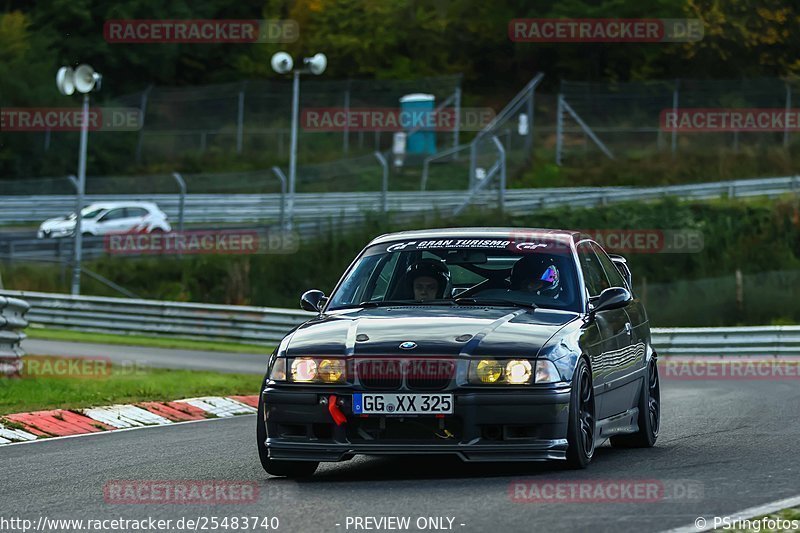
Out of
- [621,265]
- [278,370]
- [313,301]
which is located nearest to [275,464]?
[278,370]

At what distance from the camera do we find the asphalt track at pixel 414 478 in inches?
290

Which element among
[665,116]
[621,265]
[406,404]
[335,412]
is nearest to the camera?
[406,404]

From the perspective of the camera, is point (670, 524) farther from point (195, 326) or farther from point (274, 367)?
point (195, 326)

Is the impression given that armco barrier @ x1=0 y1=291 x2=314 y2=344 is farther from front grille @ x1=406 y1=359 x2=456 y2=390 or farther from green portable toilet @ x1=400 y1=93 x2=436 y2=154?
green portable toilet @ x1=400 y1=93 x2=436 y2=154

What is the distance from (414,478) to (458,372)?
2.46 feet

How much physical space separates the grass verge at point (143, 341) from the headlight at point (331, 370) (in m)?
19.8

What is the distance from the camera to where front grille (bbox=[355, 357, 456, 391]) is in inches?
337

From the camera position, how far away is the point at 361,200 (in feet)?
147

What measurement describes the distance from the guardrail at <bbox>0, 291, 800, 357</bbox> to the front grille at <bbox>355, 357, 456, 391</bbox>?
18030 millimetres

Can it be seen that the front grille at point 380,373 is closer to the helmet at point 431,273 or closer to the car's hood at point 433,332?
the car's hood at point 433,332

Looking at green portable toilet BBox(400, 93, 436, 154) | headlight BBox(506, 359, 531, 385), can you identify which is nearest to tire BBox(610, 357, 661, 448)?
headlight BBox(506, 359, 531, 385)

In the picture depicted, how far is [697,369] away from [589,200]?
55.3 feet

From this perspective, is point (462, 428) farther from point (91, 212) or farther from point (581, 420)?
point (91, 212)

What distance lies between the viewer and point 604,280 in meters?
11.0
